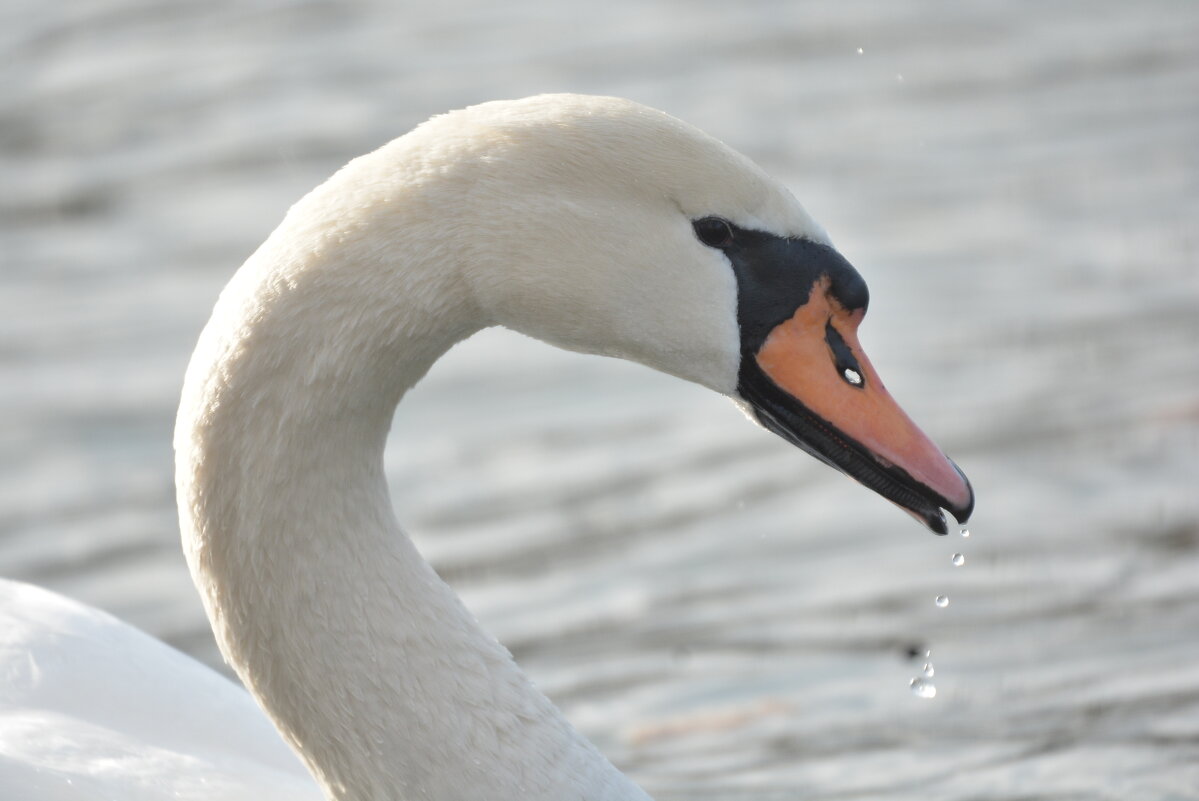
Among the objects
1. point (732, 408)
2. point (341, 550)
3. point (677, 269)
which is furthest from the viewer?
point (732, 408)

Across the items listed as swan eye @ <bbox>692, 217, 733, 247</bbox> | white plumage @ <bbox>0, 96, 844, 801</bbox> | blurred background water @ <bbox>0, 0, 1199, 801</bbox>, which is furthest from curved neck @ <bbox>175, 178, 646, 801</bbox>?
blurred background water @ <bbox>0, 0, 1199, 801</bbox>

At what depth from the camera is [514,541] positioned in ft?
18.6

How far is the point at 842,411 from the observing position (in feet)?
10.7

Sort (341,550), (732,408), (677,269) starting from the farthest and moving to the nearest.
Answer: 1. (732,408)
2. (341,550)
3. (677,269)

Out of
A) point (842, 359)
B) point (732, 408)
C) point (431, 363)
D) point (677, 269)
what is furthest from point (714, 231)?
point (732, 408)

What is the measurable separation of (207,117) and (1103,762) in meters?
5.47

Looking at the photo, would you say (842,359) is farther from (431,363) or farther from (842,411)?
(431,363)

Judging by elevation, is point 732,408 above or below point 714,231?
above

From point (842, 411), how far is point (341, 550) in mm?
818

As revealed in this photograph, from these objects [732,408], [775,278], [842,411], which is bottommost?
[842,411]

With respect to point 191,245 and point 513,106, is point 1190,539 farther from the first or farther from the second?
point 191,245

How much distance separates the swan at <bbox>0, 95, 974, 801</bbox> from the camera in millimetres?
3084

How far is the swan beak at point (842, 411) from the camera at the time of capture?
3.23 meters

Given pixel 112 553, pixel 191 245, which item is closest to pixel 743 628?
pixel 112 553
